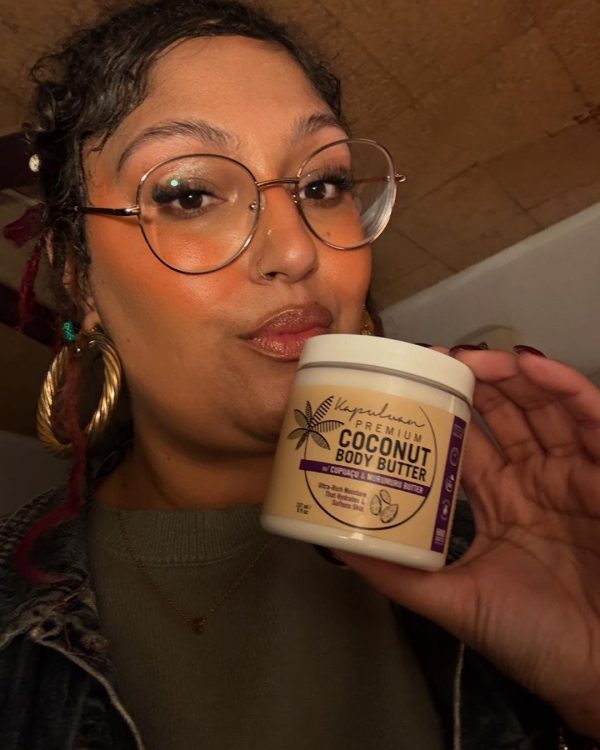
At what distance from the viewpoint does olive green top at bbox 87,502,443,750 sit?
83cm

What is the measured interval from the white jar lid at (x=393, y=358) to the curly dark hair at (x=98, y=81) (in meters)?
0.52

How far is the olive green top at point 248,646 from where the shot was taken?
831 millimetres

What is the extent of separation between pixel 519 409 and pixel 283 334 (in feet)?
1.09

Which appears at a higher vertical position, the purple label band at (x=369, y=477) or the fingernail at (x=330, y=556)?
the purple label band at (x=369, y=477)

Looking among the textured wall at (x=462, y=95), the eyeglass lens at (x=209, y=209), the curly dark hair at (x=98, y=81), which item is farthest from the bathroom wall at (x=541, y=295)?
the eyeglass lens at (x=209, y=209)

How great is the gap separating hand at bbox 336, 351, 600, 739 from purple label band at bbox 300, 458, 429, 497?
0.51ft

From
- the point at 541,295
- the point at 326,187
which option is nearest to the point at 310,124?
the point at 326,187

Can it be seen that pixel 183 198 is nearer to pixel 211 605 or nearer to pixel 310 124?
pixel 310 124

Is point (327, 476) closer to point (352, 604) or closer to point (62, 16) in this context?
point (352, 604)

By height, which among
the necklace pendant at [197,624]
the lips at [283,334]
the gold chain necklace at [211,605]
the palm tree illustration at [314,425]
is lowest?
the necklace pendant at [197,624]

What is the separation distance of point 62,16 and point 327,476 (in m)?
0.98

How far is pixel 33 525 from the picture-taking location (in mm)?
1017

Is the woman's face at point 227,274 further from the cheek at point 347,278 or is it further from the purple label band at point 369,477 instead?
the purple label band at point 369,477

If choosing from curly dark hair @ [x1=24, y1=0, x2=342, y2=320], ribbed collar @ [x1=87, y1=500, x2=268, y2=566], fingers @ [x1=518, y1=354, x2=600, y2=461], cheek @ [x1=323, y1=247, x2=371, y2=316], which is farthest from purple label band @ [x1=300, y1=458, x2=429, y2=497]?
curly dark hair @ [x1=24, y1=0, x2=342, y2=320]
